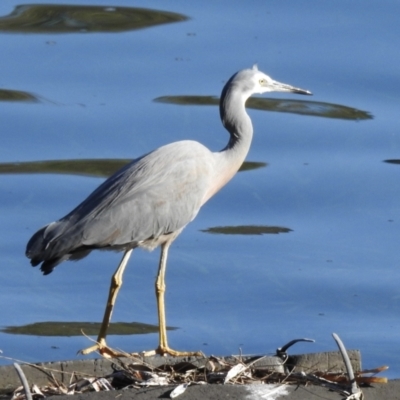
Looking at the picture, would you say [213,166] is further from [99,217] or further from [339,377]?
[339,377]

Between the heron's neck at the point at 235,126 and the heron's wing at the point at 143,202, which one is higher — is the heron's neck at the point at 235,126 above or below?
above

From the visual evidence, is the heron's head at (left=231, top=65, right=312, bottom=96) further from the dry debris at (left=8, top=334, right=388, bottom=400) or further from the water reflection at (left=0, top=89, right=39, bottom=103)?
the water reflection at (left=0, top=89, right=39, bottom=103)

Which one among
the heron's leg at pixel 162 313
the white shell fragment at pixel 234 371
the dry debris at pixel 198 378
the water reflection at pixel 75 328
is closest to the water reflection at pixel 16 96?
the water reflection at pixel 75 328

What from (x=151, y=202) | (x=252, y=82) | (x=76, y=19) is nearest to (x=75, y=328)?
(x=151, y=202)

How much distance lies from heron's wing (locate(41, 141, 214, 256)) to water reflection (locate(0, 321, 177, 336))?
7.41 ft

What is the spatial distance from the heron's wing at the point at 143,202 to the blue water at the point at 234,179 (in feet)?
6.89

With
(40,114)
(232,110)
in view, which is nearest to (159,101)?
(40,114)

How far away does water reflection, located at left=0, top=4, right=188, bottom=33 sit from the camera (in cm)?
1539

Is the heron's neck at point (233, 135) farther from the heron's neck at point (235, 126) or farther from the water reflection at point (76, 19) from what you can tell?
the water reflection at point (76, 19)

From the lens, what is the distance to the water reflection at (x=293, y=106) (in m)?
13.6

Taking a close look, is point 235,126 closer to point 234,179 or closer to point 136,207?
point 136,207

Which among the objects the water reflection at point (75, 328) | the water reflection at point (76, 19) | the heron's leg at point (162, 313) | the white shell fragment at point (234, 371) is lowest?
the water reflection at point (75, 328)

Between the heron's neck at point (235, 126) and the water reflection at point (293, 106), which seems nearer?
the heron's neck at point (235, 126)

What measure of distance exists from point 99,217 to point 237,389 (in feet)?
6.51
